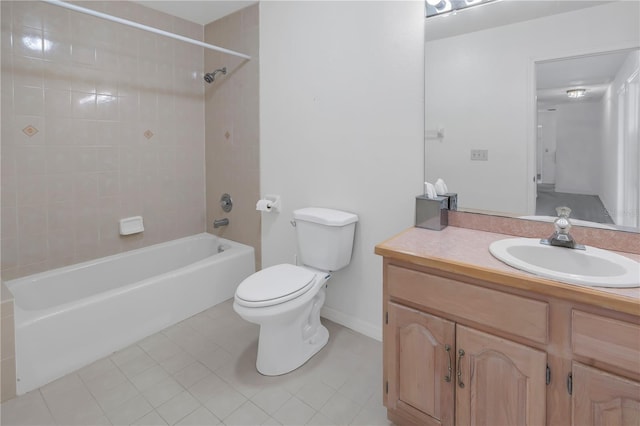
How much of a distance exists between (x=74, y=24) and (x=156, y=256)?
171 cm

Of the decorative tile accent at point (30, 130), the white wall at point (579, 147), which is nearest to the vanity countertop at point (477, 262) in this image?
the white wall at point (579, 147)

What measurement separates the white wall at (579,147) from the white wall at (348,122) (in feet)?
2.01

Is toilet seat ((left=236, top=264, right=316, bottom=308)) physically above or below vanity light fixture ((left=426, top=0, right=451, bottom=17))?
below

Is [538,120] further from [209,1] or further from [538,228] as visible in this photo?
[209,1]

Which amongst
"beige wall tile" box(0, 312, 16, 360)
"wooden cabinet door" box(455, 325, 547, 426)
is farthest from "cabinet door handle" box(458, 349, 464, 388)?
"beige wall tile" box(0, 312, 16, 360)

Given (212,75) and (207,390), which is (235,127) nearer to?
(212,75)

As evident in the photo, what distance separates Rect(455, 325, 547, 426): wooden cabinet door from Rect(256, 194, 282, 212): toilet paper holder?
1621 millimetres

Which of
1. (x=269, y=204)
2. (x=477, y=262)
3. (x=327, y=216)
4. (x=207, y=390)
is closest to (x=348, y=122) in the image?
(x=327, y=216)

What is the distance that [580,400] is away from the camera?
0.99 m

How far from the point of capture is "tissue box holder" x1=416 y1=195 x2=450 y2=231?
5.49 feet

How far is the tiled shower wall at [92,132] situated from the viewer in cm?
214

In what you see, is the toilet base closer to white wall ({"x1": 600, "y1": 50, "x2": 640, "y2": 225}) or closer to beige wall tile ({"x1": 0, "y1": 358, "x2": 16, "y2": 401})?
beige wall tile ({"x1": 0, "y1": 358, "x2": 16, "y2": 401})

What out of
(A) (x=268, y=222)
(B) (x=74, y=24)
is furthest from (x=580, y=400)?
(B) (x=74, y=24)

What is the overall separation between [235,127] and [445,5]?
1.74 metres
